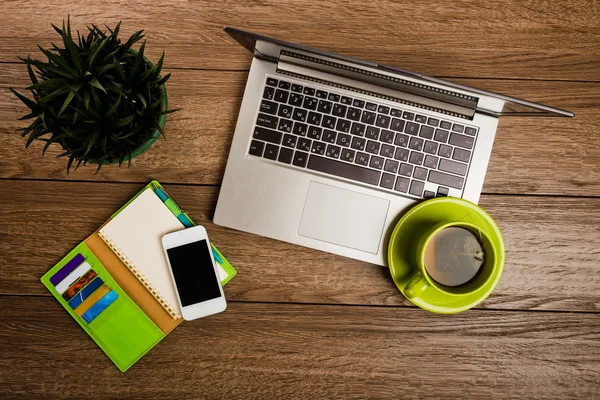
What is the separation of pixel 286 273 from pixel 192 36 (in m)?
0.44

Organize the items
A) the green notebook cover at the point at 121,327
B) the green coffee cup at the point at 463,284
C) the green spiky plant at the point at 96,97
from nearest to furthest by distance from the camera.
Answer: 1. the green spiky plant at the point at 96,97
2. the green coffee cup at the point at 463,284
3. the green notebook cover at the point at 121,327

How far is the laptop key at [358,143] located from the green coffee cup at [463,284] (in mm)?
171

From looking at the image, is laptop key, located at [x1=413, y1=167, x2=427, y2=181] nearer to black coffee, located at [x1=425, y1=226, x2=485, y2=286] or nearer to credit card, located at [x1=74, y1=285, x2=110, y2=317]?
black coffee, located at [x1=425, y1=226, x2=485, y2=286]

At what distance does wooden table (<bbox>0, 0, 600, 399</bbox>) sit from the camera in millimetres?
794

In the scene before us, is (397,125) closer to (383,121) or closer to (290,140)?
(383,121)

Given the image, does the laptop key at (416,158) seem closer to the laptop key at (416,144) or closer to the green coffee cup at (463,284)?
the laptop key at (416,144)

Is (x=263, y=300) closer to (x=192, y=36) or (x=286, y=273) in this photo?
(x=286, y=273)

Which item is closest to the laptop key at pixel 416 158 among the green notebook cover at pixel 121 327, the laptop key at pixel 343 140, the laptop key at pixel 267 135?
the laptop key at pixel 343 140

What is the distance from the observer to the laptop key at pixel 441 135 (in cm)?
75

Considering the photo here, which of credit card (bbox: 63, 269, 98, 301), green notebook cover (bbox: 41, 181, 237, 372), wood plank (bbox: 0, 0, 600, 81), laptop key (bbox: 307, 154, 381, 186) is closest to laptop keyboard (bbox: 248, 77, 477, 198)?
laptop key (bbox: 307, 154, 381, 186)

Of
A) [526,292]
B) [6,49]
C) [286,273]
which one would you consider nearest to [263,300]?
[286,273]

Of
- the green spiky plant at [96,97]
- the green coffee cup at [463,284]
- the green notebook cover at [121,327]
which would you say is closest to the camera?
the green spiky plant at [96,97]

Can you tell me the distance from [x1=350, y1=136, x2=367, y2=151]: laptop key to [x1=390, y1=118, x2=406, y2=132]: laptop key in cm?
5

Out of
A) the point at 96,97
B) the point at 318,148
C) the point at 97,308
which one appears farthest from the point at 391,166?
the point at 97,308
